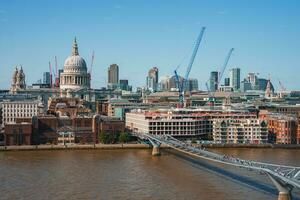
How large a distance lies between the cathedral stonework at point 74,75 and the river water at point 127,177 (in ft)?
93.4

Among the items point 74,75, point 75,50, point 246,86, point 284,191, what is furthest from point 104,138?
point 246,86

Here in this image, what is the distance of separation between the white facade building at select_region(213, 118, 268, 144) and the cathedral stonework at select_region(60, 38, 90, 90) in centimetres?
2555

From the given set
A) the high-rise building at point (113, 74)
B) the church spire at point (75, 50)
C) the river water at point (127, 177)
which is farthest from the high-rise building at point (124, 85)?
the river water at point (127, 177)

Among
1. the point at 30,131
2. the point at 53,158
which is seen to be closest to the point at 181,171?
the point at 53,158

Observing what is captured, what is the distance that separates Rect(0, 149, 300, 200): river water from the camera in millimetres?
14562

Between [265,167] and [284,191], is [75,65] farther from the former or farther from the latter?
[284,191]

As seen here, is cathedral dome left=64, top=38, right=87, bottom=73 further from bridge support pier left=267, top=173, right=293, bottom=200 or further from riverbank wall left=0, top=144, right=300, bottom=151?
bridge support pier left=267, top=173, right=293, bottom=200

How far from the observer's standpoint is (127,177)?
679 inches

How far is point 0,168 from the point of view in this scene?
19.0 meters

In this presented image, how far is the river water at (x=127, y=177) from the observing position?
1456cm

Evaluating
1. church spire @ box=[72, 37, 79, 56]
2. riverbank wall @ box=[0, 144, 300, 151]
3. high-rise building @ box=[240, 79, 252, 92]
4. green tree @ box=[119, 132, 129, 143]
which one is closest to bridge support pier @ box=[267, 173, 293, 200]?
riverbank wall @ box=[0, 144, 300, 151]

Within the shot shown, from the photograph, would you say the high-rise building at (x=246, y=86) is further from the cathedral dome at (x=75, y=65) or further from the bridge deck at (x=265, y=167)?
the bridge deck at (x=265, y=167)

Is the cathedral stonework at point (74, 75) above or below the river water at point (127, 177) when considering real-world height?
above

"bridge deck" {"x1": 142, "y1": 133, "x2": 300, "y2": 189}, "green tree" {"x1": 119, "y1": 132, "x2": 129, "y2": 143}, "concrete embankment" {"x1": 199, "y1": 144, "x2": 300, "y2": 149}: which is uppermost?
"green tree" {"x1": 119, "y1": 132, "x2": 129, "y2": 143}
